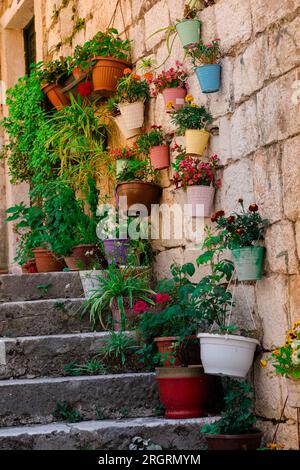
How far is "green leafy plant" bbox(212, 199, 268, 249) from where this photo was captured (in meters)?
4.05

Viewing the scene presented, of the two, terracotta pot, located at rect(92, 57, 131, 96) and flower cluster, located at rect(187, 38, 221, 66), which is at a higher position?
terracotta pot, located at rect(92, 57, 131, 96)

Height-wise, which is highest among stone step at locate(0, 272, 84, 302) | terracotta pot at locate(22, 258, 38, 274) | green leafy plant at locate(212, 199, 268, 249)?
green leafy plant at locate(212, 199, 268, 249)

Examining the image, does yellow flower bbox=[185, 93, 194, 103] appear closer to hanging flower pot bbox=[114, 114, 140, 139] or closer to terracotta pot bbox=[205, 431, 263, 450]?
hanging flower pot bbox=[114, 114, 140, 139]

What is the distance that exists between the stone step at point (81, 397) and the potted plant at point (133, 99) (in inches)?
75.1

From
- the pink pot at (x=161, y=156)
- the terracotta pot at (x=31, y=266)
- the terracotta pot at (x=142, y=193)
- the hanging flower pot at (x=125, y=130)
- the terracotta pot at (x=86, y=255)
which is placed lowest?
the terracotta pot at (x=31, y=266)

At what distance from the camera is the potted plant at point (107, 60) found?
231 inches

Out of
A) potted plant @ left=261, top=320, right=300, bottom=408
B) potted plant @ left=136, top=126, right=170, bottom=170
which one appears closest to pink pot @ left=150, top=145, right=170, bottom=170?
potted plant @ left=136, top=126, right=170, bottom=170

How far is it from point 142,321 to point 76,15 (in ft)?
10.9

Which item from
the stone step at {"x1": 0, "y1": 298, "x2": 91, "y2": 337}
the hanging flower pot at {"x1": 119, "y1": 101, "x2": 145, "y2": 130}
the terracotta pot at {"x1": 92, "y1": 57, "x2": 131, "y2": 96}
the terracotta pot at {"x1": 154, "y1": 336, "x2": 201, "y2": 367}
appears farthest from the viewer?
the terracotta pot at {"x1": 92, "y1": 57, "x2": 131, "y2": 96}

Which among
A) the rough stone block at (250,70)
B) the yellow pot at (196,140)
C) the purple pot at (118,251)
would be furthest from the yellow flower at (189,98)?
the purple pot at (118,251)

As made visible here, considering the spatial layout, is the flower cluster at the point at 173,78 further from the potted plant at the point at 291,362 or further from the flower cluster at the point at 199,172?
the potted plant at the point at 291,362

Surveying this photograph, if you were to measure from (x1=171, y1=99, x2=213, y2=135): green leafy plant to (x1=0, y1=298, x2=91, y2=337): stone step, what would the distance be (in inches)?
49.6

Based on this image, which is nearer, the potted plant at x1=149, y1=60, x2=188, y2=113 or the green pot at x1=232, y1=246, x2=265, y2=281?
the green pot at x1=232, y1=246, x2=265, y2=281
